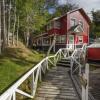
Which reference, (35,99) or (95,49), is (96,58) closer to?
(95,49)

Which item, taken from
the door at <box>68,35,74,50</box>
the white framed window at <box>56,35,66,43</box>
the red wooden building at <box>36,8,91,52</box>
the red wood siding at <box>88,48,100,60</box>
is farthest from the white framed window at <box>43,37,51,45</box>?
the red wood siding at <box>88,48,100,60</box>

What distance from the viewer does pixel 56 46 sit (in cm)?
1706

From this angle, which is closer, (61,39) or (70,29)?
(70,29)

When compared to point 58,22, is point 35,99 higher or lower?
lower

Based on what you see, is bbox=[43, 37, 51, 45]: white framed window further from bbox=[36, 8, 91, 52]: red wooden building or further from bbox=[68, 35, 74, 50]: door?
bbox=[68, 35, 74, 50]: door

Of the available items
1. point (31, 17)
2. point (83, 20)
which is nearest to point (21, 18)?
point (31, 17)

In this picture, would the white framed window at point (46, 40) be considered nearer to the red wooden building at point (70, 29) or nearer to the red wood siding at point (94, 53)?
the red wooden building at point (70, 29)

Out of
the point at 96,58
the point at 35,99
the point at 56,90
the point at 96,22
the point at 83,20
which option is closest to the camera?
the point at 35,99

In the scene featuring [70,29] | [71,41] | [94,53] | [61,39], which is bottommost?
[94,53]

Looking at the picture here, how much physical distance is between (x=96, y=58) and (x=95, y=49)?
4.58 feet

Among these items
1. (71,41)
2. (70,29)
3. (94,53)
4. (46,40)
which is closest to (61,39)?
(71,41)

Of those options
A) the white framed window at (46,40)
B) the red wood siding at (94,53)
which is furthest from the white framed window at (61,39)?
the red wood siding at (94,53)

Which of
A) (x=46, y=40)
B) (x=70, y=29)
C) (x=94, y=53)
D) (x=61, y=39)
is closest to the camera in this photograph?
(x=94, y=53)

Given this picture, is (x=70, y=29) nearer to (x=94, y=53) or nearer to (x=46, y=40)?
(x=94, y=53)
